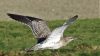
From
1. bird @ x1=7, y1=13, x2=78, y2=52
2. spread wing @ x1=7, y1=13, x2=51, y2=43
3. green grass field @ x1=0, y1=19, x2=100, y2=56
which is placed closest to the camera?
bird @ x1=7, y1=13, x2=78, y2=52

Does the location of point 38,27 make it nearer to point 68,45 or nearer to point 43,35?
point 43,35

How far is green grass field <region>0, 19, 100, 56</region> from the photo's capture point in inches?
518

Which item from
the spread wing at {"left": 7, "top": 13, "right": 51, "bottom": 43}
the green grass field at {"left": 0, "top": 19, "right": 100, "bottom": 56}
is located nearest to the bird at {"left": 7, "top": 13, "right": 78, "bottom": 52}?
the spread wing at {"left": 7, "top": 13, "right": 51, "bottom": 43}

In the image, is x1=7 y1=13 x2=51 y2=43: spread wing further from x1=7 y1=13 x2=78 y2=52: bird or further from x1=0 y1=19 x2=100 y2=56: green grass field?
x1=0 y1=19 x2=100 y2=56: green grass field

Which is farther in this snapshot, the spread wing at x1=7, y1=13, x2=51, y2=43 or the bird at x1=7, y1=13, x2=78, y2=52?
the spread wing at x1=7, y1=13, x2=51, y2=43

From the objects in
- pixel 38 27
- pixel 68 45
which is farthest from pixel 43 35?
pixel 68 45

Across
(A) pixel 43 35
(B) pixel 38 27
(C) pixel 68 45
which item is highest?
(B) pixel 38 27

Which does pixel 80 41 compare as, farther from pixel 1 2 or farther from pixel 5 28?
pixel 1 2

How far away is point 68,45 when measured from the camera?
1451 cm

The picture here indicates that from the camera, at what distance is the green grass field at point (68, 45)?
13.1m

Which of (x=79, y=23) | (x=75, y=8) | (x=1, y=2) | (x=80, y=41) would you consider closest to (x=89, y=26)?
(x=79, y=23)

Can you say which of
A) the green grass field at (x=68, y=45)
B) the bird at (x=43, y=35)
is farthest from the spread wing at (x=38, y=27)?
the green grass field at (x=68, y=45)

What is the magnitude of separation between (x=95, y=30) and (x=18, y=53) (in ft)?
18.0

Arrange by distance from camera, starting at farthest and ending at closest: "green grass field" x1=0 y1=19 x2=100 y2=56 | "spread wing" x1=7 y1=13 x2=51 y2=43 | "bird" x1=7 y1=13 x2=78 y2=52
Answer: "green grass field" x1=0 y1=19 x2=100 y2=56
"spread wing" x1=7 y1=13 x2=51 y2=43
"bird" x1=7 y1=13 x2=78 y2=52
